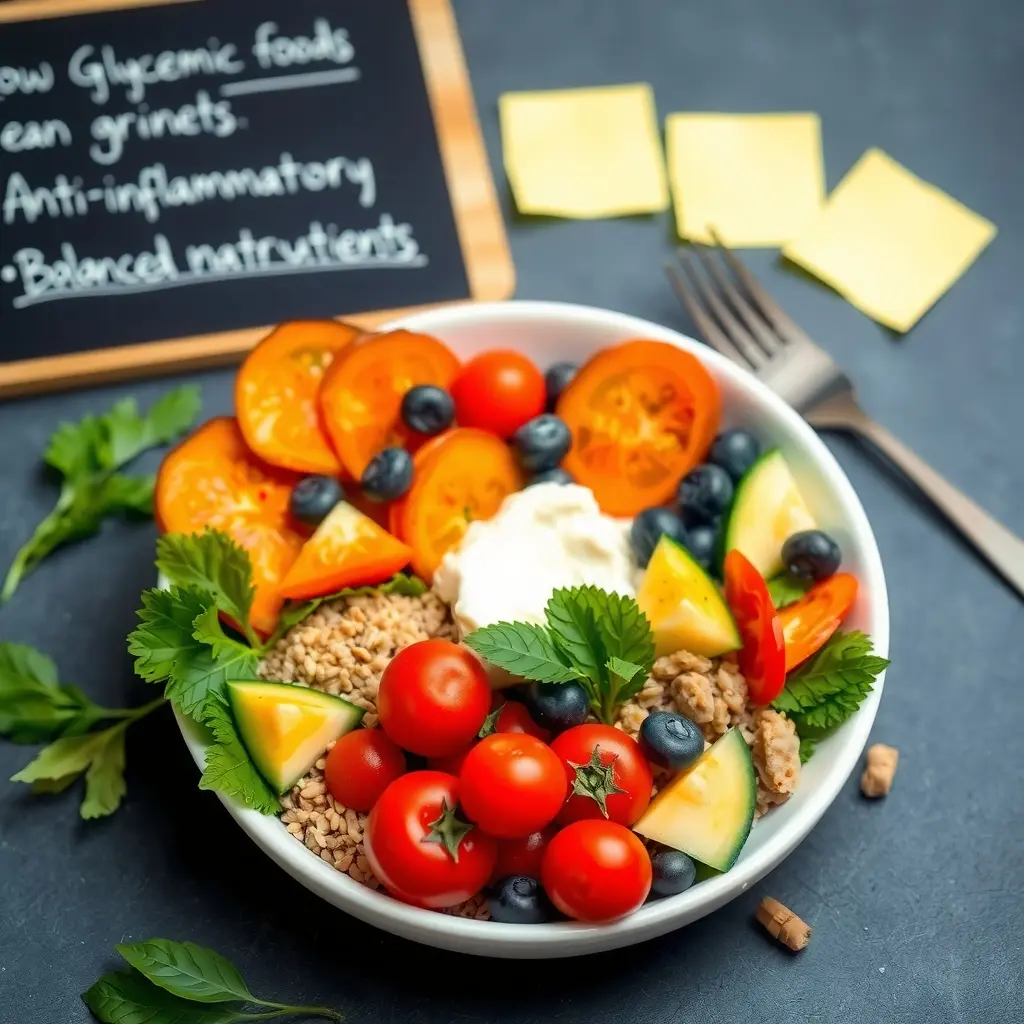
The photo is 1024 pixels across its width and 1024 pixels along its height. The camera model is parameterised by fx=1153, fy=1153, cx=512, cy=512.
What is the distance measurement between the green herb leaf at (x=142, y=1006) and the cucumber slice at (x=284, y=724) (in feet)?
0.90

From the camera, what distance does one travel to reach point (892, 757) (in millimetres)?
1483

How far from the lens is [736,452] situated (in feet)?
4.63

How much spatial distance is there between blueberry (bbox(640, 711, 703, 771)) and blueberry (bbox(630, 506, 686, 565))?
22cm

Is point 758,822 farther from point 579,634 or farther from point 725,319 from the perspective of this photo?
point 725,319

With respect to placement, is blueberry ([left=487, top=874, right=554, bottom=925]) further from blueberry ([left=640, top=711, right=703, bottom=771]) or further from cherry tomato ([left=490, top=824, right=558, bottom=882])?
blueberry ([left=640, top=711, right=703, bottom=771])

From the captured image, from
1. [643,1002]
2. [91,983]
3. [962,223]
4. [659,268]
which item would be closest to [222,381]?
[659,268]

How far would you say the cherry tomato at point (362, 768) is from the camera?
1.20 metres

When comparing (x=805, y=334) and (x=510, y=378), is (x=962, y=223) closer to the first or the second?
(x=805, y=334)

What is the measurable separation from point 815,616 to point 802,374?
1.58 feet

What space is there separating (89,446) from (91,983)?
27.8 inches

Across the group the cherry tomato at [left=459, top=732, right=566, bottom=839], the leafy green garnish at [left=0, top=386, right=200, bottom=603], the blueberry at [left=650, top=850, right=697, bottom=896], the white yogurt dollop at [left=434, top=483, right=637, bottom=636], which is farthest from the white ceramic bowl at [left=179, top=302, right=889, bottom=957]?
the leafy green garnish at [left=0, top=386, right=200, bottom=603]

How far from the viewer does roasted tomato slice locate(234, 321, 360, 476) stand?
54.9 inches

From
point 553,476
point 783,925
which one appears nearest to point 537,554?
point 553,476

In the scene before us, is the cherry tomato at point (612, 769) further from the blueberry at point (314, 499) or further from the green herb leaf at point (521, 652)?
the blueberry at point (314, 499)
